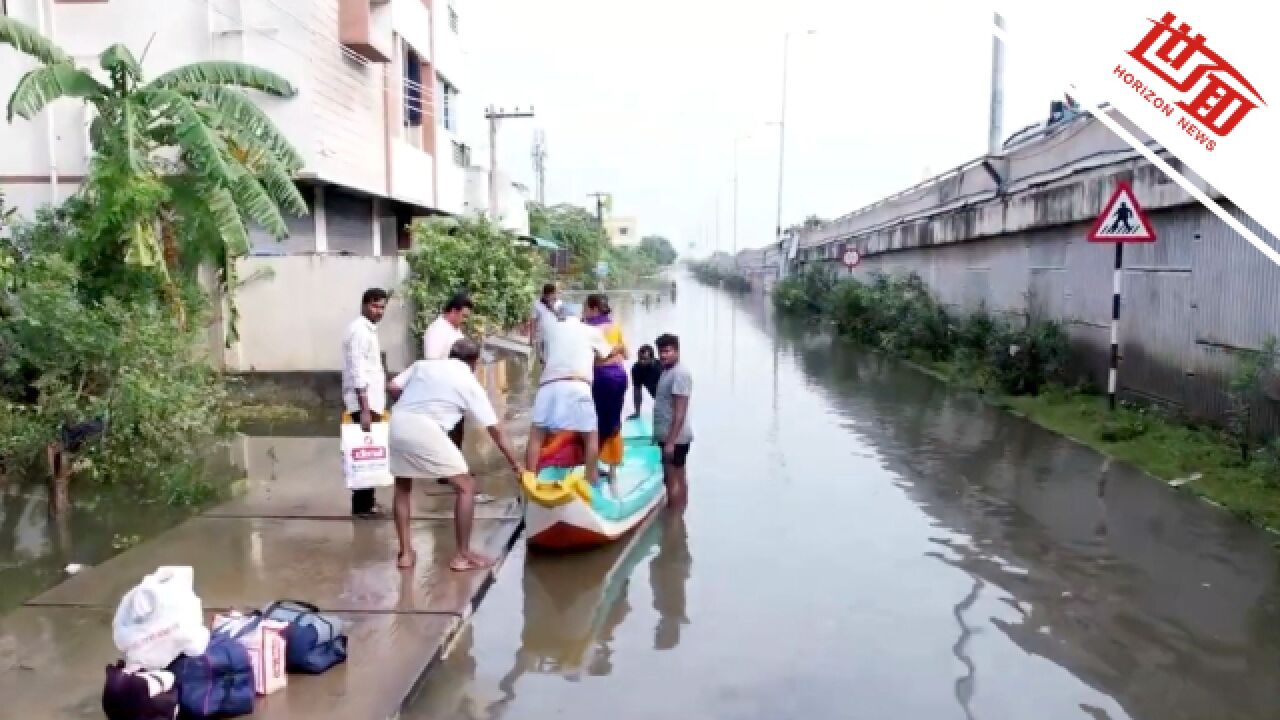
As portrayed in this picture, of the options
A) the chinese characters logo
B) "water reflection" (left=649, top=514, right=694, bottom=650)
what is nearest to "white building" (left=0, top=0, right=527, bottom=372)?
"water reflection" (left=649, top=514, right=694, bottom=650)

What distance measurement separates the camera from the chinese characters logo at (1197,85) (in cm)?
677

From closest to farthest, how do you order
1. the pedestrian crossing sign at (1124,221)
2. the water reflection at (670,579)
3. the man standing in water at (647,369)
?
1. the water reflection at (670,579)
2. the man standing in water at (647,369)
3. the pedestrian crossing sign at (1124,221)

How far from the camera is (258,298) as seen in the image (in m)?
13.5

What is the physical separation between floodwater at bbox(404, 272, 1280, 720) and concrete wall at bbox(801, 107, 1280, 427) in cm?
178

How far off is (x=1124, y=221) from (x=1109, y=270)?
2.51m

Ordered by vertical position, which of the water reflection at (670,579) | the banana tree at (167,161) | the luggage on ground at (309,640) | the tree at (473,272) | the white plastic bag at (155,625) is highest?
the banana tree at (167,161)

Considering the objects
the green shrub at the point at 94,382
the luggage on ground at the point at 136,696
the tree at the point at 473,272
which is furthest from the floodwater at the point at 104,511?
the tree at the point at 473,272

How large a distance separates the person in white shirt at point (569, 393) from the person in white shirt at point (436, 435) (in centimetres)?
107

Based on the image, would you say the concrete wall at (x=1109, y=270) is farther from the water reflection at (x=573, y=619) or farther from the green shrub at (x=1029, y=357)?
the water reflection at (x=573, y=619)

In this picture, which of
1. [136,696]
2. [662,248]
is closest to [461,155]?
[136,696]

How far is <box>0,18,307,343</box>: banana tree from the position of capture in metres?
10.1

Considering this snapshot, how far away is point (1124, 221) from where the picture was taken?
1095cm

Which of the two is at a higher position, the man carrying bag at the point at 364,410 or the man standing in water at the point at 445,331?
the man standing in water at the point at 445,331

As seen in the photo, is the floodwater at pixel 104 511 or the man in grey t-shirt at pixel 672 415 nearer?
the floodwater at pixel 104 511
